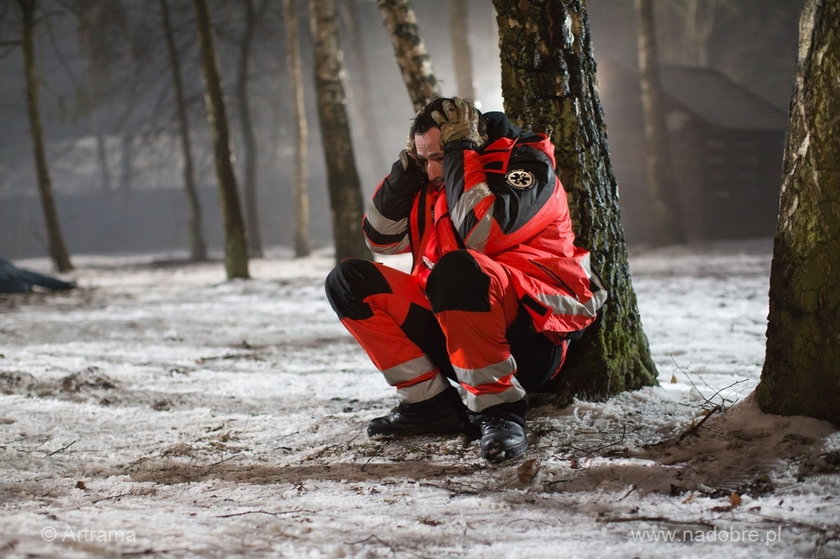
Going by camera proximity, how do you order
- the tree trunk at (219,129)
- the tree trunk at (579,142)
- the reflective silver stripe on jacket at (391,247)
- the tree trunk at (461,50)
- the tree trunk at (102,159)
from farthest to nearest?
the tree trunk at (102,159) < the tree trunk at (461,50) < the tree trunk at (219,129) < the reflective silver stripe on jacket at (391,247) < the tree trunk at (579,142)

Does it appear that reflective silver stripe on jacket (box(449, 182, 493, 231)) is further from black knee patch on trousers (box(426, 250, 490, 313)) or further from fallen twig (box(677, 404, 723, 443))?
fallen twig (box(677, 404, 723, 443))

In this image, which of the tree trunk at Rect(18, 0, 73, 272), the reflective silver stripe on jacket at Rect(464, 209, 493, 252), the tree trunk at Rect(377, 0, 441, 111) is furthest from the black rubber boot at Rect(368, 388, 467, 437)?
the tree trunk at Rect(18, 0, 73, 272)

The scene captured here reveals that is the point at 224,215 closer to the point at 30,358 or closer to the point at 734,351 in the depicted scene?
the point at 30,358

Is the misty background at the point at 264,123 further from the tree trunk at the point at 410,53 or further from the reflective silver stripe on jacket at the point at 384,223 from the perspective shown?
the reflective silver stripe on jacket at the point at 384,223

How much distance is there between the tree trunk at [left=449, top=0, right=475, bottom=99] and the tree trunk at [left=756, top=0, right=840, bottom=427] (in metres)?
10.0

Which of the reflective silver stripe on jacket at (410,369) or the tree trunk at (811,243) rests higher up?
the tree trunk at (811,243)

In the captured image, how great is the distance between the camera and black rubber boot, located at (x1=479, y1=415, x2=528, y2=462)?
2609mm

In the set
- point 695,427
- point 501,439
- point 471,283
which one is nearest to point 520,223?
point 471,283

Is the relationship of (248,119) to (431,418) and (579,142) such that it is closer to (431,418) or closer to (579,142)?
(579,142)

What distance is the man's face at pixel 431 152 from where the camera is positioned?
299 centimetres

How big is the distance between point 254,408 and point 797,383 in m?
2.53

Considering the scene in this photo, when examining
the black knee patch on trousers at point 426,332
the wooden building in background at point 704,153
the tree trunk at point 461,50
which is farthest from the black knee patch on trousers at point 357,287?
the wooden building in background at point 704,153

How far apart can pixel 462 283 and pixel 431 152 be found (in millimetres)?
668

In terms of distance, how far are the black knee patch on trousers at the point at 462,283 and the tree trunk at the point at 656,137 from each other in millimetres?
15052
